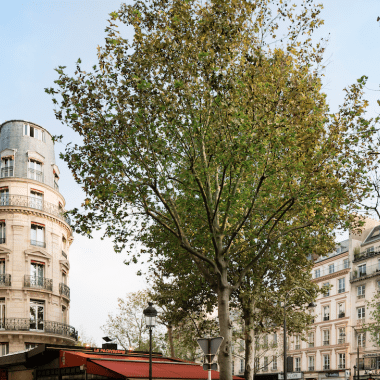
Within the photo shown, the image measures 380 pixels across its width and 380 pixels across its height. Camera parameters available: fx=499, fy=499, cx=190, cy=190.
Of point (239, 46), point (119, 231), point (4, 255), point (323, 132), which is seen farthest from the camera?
point (4, 255)

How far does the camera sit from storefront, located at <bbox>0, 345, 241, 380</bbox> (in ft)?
52.9

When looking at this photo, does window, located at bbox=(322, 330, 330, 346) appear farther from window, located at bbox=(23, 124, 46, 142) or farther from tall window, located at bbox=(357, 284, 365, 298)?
window, located at bbox=(23, 124, 46, 142)

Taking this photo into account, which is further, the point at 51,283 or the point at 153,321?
the point at 51,283

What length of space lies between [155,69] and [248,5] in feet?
11.3

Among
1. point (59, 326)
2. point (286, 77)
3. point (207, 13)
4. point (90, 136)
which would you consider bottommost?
point (59, 326)

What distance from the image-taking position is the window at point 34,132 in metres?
40.1

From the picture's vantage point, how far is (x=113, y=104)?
15289 mm

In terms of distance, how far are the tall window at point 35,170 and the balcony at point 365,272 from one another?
33904 millimetres

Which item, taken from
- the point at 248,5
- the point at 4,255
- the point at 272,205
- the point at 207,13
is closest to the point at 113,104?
the point at 207,13

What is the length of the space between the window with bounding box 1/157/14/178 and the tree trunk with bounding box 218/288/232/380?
2685 centimetres

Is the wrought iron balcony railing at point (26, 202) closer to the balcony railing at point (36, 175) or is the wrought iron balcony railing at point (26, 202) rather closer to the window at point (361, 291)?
the balcony railing at point (36, 175)

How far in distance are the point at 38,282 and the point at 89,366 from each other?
21628 mm

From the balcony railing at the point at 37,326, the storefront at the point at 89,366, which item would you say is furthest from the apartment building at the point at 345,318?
the storefront at the point at 89,366

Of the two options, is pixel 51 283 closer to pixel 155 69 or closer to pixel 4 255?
pixel 4 255
